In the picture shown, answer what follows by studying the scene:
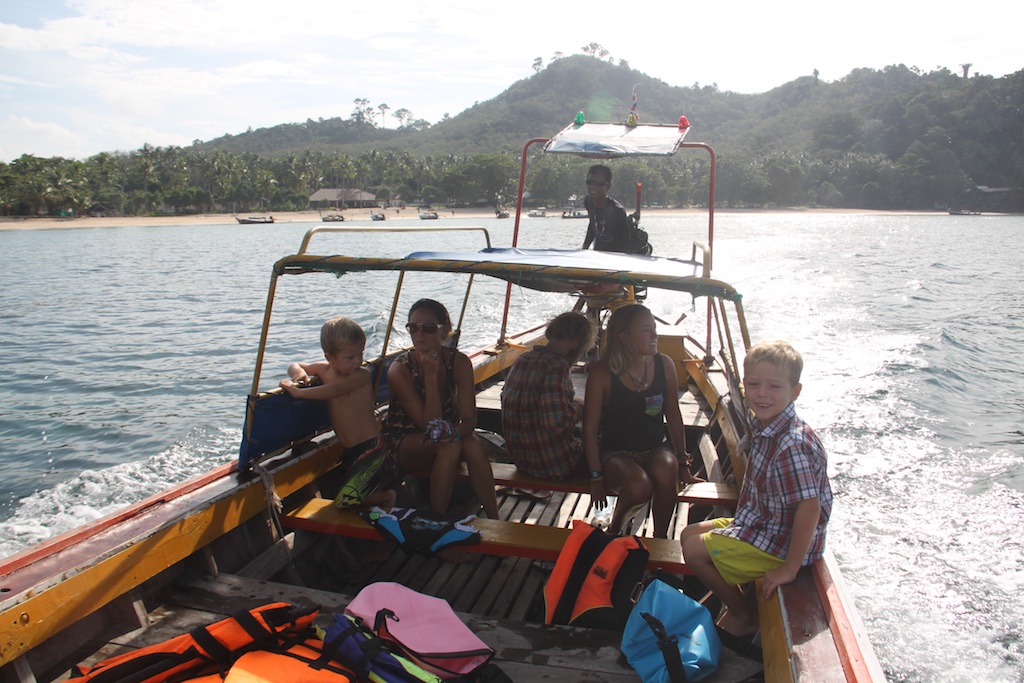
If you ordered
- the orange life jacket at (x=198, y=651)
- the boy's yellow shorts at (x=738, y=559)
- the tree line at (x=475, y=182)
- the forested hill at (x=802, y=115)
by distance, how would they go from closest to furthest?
1. the orange life jacket at (x=198, y=651)
2. the boy's yellow shorts at (x=738, y=559)
3. the tree line at (x=475, y=182)
4. the forested hill at (x=802, y=115)

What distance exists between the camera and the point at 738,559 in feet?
9.14

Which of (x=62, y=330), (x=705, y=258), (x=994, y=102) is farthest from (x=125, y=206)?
(x=994, y=102)

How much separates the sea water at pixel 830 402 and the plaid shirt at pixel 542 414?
2.90 meters

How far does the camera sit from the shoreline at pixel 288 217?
2625 inches

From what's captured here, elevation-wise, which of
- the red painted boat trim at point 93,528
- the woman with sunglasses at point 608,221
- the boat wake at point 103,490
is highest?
the woman with sunglasses at point 608,221

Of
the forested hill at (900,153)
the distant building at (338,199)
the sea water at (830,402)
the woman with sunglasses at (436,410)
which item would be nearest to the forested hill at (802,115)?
the forested hill at (900,153)

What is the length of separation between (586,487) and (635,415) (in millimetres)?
468

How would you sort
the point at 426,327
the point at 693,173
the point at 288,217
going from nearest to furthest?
1. the point at 426,327
2. the point at 288,217
3. the point at 693,173

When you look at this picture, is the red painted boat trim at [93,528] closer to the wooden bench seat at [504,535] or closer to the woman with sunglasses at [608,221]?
the wooden bench seat at [504,535]

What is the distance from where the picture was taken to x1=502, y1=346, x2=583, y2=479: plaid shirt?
147 inches

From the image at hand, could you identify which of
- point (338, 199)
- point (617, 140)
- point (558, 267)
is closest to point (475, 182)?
point (338, 199)

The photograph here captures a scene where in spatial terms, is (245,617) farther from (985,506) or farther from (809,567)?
(985,506)

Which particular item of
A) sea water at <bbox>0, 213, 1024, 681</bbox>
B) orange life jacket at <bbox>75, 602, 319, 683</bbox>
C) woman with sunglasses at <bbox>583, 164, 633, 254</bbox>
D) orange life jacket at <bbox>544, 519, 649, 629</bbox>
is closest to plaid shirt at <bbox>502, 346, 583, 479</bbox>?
orange life jacket at <bbox>544, 519, 649, 629</bbox>

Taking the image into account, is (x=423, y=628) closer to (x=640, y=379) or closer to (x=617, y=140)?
(x=640, y=379)
